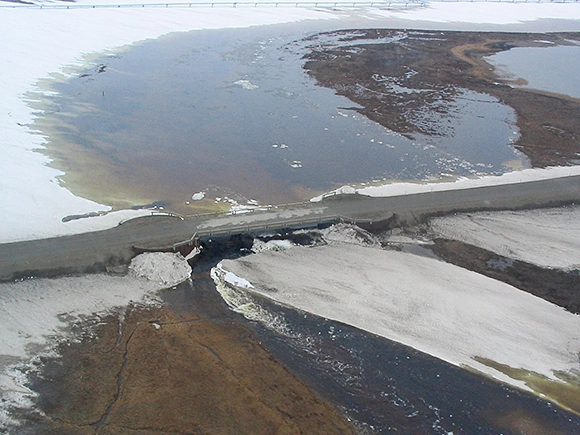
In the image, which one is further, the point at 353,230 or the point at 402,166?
the point at 402,166

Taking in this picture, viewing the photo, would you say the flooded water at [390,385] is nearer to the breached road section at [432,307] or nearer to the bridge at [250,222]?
the breached road section at [432,307]

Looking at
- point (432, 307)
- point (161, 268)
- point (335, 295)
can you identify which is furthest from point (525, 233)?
point (161, 268)

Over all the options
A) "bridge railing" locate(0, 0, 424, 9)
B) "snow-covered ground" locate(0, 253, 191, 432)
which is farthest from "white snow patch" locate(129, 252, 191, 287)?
"bridge railing" locate(0, 0, 424, 9)

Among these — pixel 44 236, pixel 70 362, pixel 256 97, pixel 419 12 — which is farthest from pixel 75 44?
pixel 419 12

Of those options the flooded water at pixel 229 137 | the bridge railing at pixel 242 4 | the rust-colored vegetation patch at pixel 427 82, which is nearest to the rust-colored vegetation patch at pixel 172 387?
the flooded water at pixel 229 137

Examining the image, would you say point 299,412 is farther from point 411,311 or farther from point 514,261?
point 514,261

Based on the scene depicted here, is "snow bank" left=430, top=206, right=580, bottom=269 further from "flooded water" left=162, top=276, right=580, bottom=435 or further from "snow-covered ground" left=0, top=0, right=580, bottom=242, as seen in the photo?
"snow-covered ground" left=0, top=0, right=580, bottom=242
